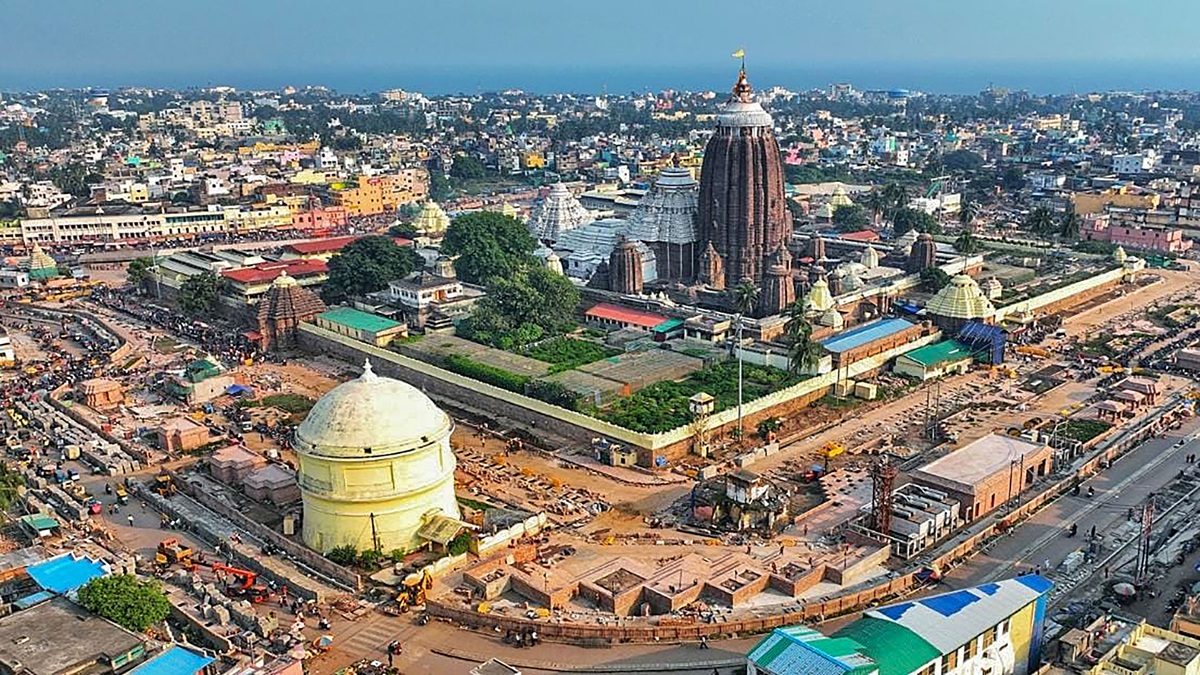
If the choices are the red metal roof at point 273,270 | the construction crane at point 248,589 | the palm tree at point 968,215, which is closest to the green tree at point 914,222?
the palm tree at point 968,215

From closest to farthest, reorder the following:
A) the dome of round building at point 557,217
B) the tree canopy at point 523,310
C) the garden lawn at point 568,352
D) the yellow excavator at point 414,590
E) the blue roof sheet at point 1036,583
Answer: the blue roof sheet at point 1036,583 → the yellow excavator at point 414,590 → the garden lawn at point 568,352 → the tree canopy at point 523,310 → the dome of round building at point 557,217

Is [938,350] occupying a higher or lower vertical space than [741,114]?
lower

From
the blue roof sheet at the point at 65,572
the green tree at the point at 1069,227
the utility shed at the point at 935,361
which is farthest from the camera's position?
the green tree at the point at 1069,227

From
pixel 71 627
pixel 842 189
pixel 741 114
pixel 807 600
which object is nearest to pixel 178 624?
pixel 71 627

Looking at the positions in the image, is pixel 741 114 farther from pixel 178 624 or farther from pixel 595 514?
pixel 178 624

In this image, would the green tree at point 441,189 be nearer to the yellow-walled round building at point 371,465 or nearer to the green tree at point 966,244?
the green tree at point 966,244

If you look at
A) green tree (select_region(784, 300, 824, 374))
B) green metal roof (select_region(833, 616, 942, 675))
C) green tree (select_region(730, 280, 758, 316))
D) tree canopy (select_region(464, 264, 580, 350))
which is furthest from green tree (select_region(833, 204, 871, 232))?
green metal roof (select_region(833, 616, 942, 675))
